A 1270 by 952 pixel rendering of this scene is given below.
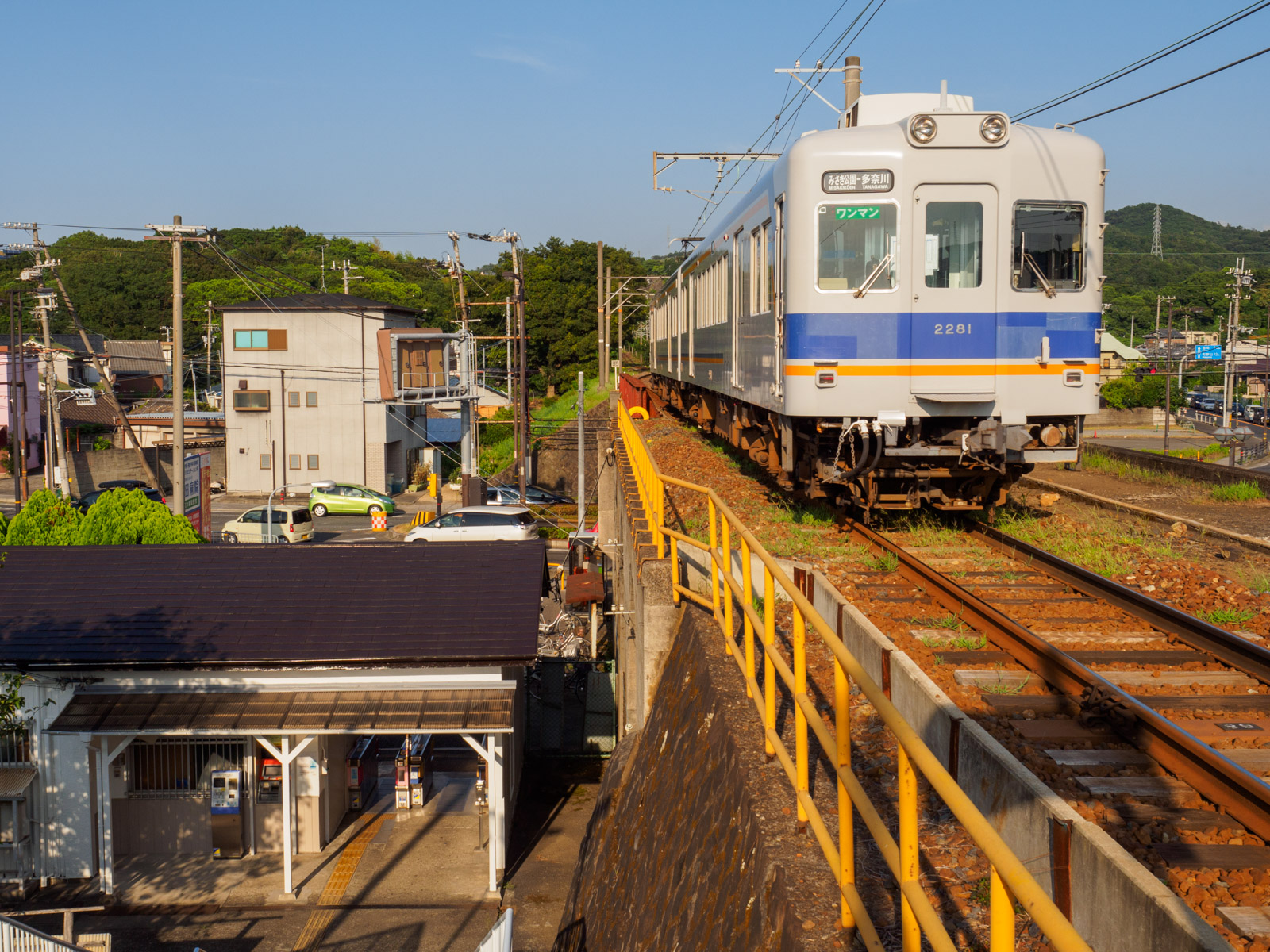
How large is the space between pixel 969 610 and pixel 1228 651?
133 centimetres

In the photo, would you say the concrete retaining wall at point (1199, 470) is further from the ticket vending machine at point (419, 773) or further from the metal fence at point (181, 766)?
the metal fence at point (181, 766)

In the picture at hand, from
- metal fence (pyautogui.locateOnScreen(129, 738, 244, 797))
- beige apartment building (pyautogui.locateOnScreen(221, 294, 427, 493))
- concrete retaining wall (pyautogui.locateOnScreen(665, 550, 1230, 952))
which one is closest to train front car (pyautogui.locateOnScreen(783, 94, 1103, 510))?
concrete retaining wall (pyautogui.locateOnScreen(665, 550, 1230, 952))

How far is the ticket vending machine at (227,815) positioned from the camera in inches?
502

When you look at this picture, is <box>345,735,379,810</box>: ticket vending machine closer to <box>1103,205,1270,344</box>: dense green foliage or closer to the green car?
the green car

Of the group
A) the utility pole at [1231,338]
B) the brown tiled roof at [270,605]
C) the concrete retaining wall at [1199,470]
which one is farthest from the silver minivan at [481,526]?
the utility pole at [1231,338]

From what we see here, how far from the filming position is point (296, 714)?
38.5ft

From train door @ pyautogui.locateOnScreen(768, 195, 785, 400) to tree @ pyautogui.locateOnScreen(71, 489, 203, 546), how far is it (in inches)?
530

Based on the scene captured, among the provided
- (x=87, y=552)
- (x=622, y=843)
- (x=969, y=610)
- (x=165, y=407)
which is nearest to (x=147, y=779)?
(x=87, y=552)

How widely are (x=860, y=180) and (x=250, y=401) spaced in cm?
3648

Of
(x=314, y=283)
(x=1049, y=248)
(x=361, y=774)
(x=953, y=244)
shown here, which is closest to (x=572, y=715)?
(x=361, y=774)

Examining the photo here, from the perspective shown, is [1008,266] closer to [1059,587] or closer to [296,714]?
[1059,587]

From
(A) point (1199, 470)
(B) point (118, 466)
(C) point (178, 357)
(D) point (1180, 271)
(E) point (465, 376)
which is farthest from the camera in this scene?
(D) point (1180, 271)

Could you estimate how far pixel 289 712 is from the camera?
1178cm

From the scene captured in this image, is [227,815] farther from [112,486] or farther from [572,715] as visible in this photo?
[112,486]
